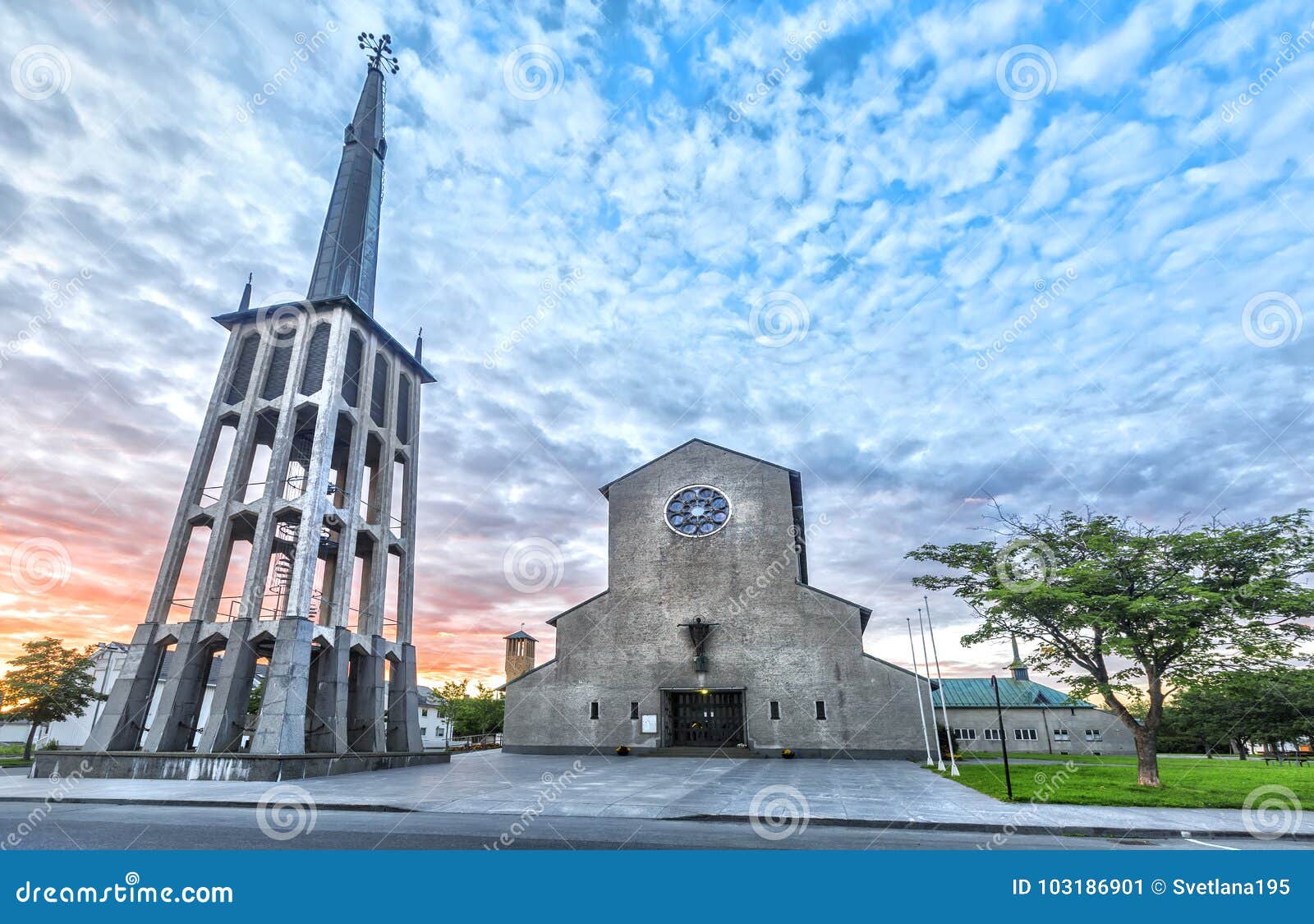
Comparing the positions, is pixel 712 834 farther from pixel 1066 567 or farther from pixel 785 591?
pixel 785 591

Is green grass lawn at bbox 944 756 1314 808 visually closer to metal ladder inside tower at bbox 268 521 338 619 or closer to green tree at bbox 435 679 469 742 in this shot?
metal ladder inside tower at bbox 268 521 338 619

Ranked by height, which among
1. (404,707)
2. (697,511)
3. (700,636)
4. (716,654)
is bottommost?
(404,707)

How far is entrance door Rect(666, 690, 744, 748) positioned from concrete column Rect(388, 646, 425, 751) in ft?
41.4

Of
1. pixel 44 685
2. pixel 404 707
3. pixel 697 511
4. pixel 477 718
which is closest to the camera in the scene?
pixel 404 707

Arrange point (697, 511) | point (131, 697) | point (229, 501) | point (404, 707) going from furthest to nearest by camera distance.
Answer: point (697, 511)
point (404, 707)
point (229, 501)
point (131, 697)

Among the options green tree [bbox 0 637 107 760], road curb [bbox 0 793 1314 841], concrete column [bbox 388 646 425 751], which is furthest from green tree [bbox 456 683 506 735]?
road curb [bbox 0 793 1314 841]

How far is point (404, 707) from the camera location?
27.4 m

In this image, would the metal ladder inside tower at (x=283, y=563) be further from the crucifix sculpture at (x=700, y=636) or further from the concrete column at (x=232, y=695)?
the crucifix sculpture at (x=700, y=636)

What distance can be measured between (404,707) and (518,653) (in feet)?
154

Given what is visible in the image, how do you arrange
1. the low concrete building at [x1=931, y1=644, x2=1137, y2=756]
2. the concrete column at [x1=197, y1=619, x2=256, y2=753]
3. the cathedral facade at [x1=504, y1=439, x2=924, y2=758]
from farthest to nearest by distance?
the low concrete building at [x1=931, y1=644, x2=1137, y2=756]
the cathedral facade at [x1=504, y1=439, x2=924, y2=758]
the concrete column at [x1=197, y1=619, x2=256, y2=753]

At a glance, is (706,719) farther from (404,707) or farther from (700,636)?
(404,707)

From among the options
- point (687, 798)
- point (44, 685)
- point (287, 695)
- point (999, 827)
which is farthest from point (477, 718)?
point (999, 827)

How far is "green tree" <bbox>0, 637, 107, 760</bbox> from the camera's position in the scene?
3225 cm

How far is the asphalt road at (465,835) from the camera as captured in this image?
8711 mm
